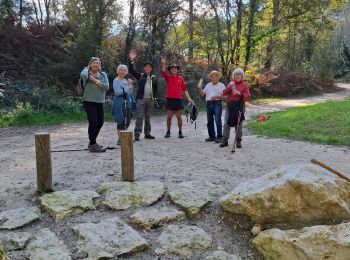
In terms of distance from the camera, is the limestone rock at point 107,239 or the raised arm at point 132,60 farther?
the raised arm at point 132,60

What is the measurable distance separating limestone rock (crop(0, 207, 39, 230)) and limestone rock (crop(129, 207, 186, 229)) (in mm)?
1153

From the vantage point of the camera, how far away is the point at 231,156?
24.4 feet

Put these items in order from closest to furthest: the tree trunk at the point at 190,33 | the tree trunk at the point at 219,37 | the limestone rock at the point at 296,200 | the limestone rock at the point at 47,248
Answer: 1. the limestone rock at the point at 47,248
2. the limestone rock at the point at 296,200
3. the tree trunk at the point at 190,33
4. the tree trunk at the point at 219,37

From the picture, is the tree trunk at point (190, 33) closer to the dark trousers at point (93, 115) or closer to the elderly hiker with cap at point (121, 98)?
the elderly hiker with cap at point (121, 98)

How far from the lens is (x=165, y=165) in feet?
22.1

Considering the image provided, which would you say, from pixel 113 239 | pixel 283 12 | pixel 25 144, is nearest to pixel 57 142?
pixel 25 144

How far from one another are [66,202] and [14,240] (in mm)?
888

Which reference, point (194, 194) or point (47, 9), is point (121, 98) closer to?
point (194, 194)

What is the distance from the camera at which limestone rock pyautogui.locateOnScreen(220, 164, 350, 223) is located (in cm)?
452

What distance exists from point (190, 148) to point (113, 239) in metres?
4.17

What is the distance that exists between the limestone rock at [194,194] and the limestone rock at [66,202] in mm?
1068

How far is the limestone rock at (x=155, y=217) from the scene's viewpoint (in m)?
4.62

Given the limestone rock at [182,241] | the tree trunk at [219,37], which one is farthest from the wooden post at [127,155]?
Answer: the tree trunk at [219,37]

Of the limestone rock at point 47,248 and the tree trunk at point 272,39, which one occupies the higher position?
the tree trunk at point 272,39
